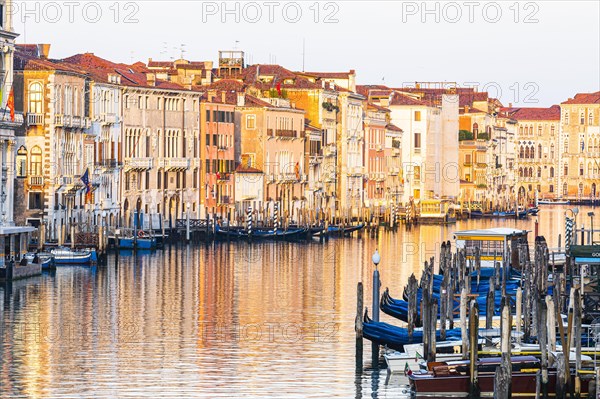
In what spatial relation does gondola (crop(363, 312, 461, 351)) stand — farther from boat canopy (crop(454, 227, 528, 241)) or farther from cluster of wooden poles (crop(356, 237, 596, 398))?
boat canopy (crop(454, 227, 528, 241))

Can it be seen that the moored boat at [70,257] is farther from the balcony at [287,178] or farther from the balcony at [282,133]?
the balcony at [287,178]

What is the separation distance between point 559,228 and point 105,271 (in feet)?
138

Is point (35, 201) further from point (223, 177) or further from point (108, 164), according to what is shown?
point (223, 177)

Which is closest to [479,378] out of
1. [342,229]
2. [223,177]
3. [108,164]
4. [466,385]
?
[466,385]

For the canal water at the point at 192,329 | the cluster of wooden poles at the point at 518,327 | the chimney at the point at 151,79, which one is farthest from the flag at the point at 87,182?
the cluster of wooden poles at the point at 518,327

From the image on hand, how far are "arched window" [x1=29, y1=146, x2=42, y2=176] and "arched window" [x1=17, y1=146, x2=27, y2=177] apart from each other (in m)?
0.17

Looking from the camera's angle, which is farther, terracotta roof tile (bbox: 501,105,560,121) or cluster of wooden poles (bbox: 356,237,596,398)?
terracotta roof tile (bbox: 501,105,560,121)

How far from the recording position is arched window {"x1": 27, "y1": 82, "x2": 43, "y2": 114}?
178 feet

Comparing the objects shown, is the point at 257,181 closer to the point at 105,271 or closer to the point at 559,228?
the point at 559,228

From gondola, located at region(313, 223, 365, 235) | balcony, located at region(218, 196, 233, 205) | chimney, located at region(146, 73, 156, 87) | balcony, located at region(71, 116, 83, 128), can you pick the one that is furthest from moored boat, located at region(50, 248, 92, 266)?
gondola, located at region(313, 223, 365, 235)

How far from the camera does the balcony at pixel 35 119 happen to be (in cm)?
5450

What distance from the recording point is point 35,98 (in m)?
54.5

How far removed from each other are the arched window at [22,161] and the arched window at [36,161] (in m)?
0.17

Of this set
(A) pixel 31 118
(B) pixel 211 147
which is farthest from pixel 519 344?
(B) pixel 211 147
